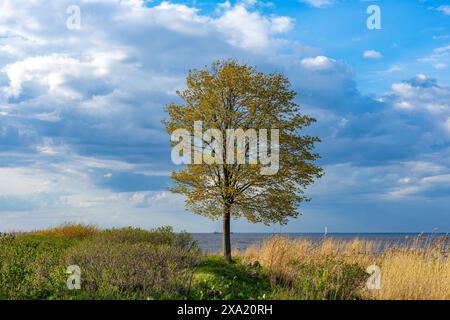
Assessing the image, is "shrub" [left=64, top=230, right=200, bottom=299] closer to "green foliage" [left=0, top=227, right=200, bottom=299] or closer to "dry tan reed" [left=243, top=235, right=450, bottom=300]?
"green foliage" [left=0, top=227, right=200, bottom=299]

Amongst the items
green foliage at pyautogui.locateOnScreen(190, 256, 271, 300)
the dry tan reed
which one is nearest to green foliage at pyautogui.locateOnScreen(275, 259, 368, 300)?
the dry tan reed

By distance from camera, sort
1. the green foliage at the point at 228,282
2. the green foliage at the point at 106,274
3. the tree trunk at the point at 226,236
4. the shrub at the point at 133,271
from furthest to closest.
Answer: the tree trunk at the point at 226,236
the green foliage at the point at 228,282
the shrub at the point at 133,271
the green foliage at the point at 106,274

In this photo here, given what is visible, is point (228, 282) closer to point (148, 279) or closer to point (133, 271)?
point (148, 279)

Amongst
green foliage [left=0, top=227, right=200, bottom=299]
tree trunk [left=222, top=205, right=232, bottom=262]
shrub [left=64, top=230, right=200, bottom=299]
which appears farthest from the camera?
tree trunk [left=222, top=205, right=232, bottom=262]

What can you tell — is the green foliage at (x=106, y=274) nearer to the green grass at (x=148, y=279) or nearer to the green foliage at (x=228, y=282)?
the green grass at (x=148, y=279)

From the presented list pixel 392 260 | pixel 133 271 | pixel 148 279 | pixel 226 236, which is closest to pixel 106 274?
pixel 133 271

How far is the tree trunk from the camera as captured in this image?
20.4 metres

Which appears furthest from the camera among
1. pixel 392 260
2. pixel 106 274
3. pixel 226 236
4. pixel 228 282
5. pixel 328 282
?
pixel 226 236

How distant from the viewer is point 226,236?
68.2 ft

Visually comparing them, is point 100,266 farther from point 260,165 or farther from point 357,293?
point 260,165

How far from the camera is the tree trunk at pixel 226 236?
2041 centimetres

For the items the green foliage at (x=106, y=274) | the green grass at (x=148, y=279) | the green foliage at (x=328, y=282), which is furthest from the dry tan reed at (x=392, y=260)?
the green foliage at (x=106, y=274)
